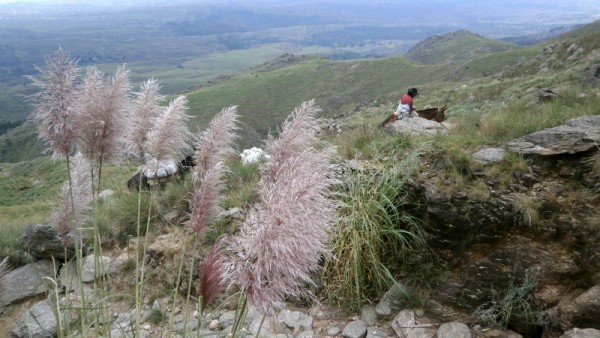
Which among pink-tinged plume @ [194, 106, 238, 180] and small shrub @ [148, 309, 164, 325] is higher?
pink-tinged plume @ [194, 106, 238, 180]

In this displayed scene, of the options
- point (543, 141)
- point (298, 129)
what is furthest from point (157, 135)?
point (543, 141)

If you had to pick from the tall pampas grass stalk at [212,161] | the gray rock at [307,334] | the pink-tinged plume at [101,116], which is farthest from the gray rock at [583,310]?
the pink-tinged plume at [101,116]

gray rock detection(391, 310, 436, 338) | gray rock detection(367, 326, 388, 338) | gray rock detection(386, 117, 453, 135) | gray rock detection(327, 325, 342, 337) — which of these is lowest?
gray rock detection(327, 325, 342, 337)

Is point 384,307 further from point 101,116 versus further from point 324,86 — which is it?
point 324,86

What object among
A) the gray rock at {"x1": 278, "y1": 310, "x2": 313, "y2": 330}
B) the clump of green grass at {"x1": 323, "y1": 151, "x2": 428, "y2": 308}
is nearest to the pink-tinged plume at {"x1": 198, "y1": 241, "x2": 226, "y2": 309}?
the clump of green grass at {"x1": 323, "y1": 151, "x2": 428, "y2": 308}

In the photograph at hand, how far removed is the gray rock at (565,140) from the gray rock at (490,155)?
0.36 feet

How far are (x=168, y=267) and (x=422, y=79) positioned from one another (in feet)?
213

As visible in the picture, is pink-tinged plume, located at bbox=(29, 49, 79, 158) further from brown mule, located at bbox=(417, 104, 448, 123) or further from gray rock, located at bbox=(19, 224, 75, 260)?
brown mule, located at bbox=(417, 104, 448, 123)

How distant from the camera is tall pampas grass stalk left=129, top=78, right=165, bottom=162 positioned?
7.44ft

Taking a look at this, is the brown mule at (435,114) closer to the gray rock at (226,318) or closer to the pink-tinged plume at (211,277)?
the gray rock at (226,318)

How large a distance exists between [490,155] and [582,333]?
1.86m

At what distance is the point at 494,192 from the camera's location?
384 cm

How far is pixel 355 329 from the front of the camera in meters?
3.72

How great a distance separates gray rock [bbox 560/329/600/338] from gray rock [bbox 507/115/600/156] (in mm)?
1703
